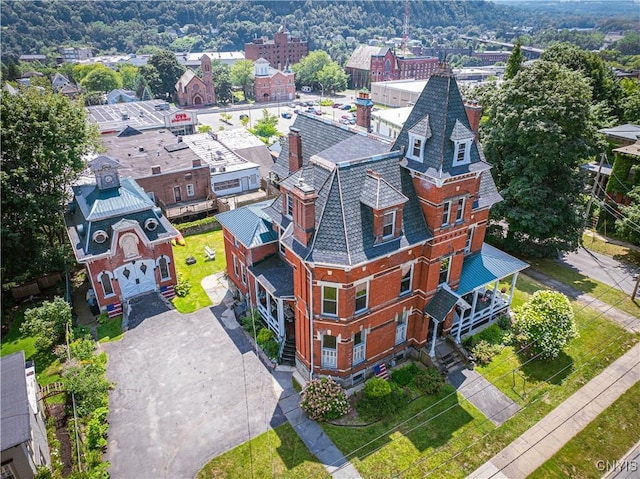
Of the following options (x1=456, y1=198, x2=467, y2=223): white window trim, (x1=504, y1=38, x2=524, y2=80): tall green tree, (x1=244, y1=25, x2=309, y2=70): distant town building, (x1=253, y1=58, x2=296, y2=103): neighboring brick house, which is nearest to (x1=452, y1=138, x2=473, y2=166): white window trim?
(x1=456, y1=198, x2=467, y2=223): white window trim

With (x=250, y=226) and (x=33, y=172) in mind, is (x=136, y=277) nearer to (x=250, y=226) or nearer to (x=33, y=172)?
(x=250, y=226)

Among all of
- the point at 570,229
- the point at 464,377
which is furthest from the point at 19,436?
the point at 570,229

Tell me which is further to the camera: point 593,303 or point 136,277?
point 593,303

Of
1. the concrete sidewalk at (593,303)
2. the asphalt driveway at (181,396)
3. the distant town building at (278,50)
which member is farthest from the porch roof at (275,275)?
the distant town building at (278,50)

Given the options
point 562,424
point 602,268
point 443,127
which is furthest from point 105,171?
point 602,268

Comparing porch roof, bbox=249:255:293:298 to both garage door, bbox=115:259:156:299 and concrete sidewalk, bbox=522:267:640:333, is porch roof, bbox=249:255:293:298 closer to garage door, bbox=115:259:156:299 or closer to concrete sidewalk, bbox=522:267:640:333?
garage door, bbox=115:259:156:299
